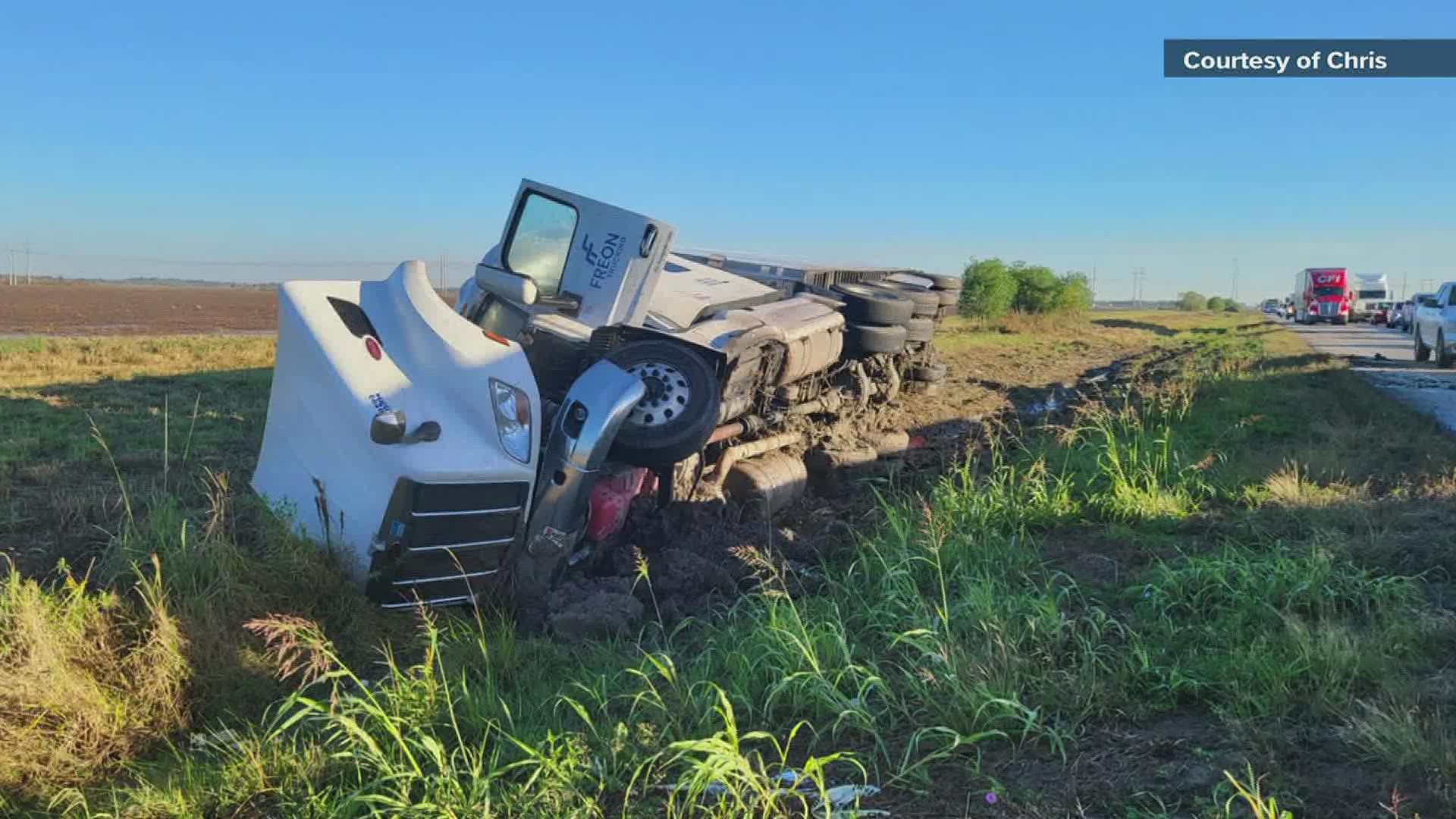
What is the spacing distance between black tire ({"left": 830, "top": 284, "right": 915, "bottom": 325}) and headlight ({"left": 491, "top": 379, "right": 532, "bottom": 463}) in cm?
539

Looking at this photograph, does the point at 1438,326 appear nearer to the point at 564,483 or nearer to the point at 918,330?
the point at 918,330

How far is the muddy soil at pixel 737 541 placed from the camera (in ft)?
15.6

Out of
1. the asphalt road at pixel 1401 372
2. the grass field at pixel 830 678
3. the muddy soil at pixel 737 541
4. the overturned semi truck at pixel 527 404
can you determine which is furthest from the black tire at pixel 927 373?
the grass field at pixel 830 678

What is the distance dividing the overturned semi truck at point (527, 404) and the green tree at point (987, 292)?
32.9 metres

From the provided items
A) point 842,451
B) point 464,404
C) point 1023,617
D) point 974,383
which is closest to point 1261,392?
point 974,383

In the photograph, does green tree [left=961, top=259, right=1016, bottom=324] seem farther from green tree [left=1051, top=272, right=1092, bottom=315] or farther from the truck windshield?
the truck windshield

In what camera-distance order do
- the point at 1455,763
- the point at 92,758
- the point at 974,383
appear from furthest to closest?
the point at 974,383 < the point at 92,758 < the point at 1455,763

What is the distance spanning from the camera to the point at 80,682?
11.6 feet

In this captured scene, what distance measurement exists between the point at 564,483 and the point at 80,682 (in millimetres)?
2192

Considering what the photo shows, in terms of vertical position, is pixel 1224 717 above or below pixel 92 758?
above

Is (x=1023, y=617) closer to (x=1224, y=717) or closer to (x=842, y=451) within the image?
(x=1224, y=717)

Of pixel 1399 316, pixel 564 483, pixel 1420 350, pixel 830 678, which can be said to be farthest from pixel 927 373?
pixel 1399 316

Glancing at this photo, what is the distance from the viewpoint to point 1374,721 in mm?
2803

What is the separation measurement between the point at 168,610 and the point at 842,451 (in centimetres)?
523
